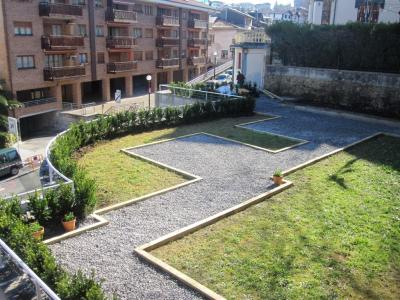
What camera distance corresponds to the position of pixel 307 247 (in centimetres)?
980

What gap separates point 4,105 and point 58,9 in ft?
35.2

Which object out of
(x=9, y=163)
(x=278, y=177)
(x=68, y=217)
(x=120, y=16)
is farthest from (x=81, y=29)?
(x=68, y=217)

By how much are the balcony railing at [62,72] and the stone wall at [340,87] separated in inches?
732

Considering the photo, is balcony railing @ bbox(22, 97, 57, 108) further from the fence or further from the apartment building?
the fence

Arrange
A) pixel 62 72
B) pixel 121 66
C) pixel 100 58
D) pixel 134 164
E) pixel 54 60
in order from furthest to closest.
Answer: pixel 121 66 → pixel 100 58 → pixel 54 60 → pixel 62 72 → pixel 134 164

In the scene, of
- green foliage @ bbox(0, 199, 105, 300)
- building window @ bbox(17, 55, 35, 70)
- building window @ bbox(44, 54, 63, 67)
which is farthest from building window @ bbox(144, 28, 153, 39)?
green foliage @ bbox(0, 199, 105, 300)

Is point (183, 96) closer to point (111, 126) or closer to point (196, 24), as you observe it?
point (111, 126)

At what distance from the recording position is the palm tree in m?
31.9

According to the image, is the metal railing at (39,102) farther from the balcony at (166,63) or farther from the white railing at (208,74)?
the white railing at (208,74)

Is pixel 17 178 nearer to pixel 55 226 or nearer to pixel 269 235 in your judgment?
pixel 55 226

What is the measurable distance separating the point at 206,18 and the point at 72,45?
27.6 m

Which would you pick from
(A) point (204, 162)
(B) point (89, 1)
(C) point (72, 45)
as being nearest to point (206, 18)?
(B) point (89, 1)

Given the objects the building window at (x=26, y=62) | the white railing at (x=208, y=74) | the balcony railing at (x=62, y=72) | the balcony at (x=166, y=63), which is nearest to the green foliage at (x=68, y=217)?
the building window at (x=26, y=62)

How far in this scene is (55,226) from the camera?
1077cm
